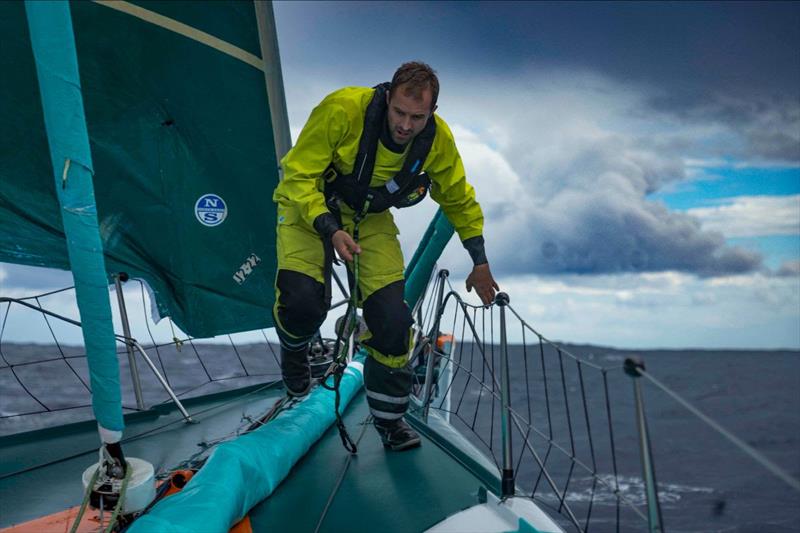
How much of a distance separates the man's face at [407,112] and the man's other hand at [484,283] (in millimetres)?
870

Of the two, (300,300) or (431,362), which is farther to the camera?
(431,362)

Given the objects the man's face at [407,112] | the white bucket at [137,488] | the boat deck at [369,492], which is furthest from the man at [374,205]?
the white bucket at [137,488]

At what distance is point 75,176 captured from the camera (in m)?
2.53

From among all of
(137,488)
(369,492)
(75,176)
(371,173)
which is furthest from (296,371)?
(75,176)

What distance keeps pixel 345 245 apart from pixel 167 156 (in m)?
2.53

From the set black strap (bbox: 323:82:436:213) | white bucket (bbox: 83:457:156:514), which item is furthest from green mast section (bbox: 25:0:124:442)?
black strap (bbox: 323:82:436:213)

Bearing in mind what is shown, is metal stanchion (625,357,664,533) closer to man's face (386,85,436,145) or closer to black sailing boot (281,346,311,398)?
man's face (386,85,436,145)

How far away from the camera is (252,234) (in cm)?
560

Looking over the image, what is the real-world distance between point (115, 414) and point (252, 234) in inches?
116

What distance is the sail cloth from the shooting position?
15.1ft

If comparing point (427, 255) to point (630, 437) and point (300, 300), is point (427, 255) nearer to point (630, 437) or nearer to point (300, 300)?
point (300, 300)

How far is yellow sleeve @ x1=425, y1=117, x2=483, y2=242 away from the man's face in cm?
30

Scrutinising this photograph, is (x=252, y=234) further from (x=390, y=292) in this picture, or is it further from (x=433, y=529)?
(x=433, y=529)

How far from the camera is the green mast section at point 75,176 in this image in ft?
8.08
